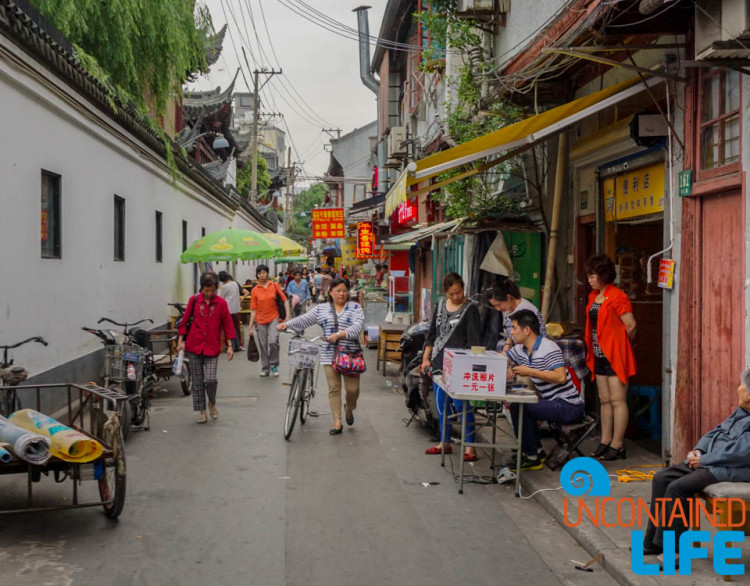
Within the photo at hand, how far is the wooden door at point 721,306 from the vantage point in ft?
20.5

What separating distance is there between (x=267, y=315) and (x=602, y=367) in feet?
25.3

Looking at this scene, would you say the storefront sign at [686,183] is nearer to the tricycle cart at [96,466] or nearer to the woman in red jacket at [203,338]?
the tricycle cart at [96,466]

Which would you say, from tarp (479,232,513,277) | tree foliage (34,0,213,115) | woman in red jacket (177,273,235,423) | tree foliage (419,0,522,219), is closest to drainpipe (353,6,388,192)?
tree foliage (34,0,213,115)

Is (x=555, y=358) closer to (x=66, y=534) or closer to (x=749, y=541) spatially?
(x=749, y=541)

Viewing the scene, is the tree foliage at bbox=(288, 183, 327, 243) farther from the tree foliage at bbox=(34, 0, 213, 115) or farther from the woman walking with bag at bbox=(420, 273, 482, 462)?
the woman walking with bag at bbox=(420, 273, 482, 462)

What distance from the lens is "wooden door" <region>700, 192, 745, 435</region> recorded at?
6242 millimetres

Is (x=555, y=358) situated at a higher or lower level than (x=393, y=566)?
higher

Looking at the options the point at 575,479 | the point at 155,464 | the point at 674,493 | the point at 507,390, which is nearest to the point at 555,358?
the point at 507,390

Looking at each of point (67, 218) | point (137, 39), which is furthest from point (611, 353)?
point (137, 39)

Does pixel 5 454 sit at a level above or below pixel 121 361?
below

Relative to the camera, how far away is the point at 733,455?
192 inches

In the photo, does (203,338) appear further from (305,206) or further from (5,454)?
(305,206)

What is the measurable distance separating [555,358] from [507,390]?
51cm

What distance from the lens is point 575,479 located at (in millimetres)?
6930
